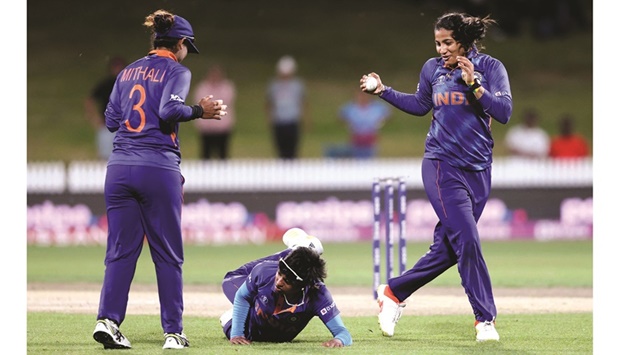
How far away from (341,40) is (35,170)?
560 inches

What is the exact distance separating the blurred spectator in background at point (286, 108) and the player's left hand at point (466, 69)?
12053 millimetres

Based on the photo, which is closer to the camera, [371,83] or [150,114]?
[150,114]

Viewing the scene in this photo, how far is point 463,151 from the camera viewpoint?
7.34 m

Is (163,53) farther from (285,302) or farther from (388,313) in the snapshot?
(388,313)

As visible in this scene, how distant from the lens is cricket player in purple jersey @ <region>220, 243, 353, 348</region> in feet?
22.0

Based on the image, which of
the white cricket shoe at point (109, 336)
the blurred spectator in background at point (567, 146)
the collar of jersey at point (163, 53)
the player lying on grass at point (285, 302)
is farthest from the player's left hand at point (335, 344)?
the blurred spectator in background at point (567, 146)

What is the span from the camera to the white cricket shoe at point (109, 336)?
21.8 feet

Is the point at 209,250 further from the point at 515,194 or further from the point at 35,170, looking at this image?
the point at 515,194

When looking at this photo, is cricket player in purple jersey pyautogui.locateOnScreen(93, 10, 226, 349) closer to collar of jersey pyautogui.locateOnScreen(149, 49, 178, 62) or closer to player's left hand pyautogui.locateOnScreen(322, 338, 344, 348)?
collar of jersey pyautogui.locateOnScreen(149, 49, 178, 62)

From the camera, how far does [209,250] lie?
1554 cm

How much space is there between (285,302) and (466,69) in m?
1.82

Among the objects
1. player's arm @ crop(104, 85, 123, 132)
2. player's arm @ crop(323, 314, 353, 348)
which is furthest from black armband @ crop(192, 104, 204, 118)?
player's arm @ crop(323, 314, 353, 348)

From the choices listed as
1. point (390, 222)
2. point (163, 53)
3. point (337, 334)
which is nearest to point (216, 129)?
point (390, 222)

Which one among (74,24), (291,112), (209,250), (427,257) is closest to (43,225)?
(209,250)
